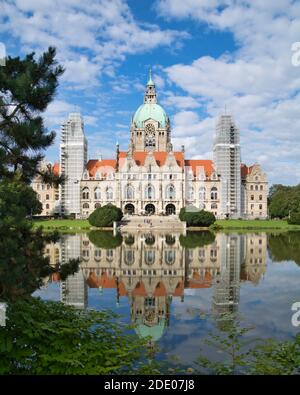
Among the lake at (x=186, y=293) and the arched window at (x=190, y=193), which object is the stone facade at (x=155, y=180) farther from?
the lake at (x=186, y=293)

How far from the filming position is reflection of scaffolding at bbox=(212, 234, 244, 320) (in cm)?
1229

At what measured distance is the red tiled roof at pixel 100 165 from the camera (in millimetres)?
86688

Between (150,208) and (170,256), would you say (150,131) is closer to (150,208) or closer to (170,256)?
(150,208)

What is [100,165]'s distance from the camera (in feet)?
289

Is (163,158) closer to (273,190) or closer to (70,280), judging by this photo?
(273,190)

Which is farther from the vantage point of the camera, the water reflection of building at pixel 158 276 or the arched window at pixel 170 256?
the arched window at pixel 170 256

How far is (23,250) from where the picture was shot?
7.57 metres

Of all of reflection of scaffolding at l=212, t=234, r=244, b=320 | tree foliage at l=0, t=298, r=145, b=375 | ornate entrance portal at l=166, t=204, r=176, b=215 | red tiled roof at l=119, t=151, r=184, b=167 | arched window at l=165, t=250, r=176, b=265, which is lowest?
reflection of scaffolding at l=212, t=234, r=244, b=320

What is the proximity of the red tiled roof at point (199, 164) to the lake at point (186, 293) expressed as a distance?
61.7 meters

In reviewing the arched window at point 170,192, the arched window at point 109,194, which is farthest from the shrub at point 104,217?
the arched window at point 109,194

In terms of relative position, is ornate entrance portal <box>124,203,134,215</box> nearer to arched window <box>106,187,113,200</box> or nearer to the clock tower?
arched window <box>106,187,113,200</box>

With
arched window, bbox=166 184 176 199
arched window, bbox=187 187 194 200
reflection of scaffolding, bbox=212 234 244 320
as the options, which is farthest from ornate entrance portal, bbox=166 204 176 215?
reflection of scaffolding, bbox=212 234 244 320

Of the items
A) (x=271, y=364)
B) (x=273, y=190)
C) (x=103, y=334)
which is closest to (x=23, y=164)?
(x=103, y=334)

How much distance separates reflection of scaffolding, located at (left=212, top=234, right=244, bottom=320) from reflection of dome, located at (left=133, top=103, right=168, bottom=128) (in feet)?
228
